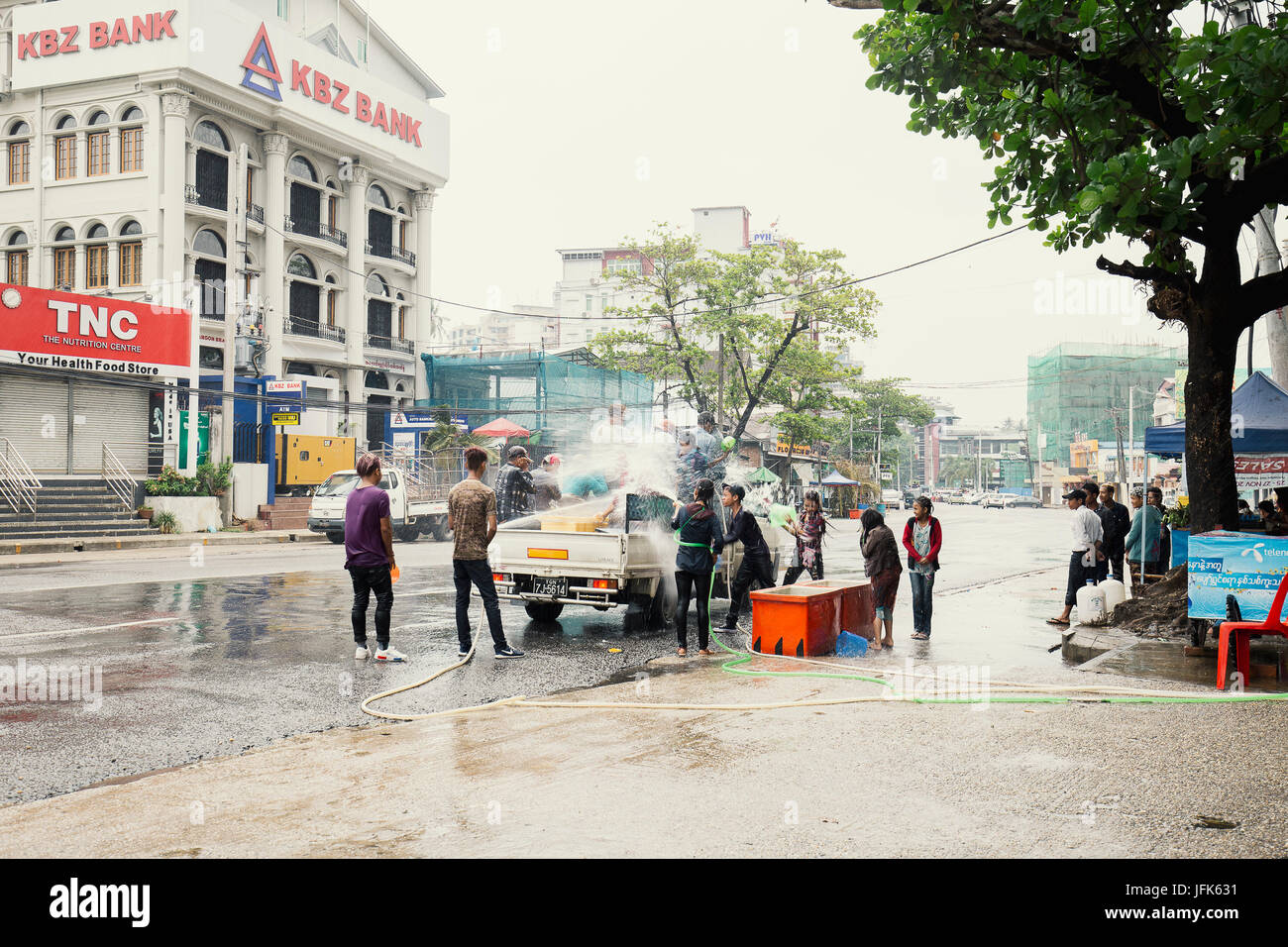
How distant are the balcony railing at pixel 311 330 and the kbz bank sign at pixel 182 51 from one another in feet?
25.8

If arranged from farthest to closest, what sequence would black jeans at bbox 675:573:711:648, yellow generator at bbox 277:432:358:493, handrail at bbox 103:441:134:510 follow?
yellow generator at bbox 277:432:358:493 < handrail at bbox 103:441:134:510 < black jeans at bbox 675:573:711:648

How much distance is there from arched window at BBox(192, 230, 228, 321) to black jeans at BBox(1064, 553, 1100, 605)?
31360 millimetres

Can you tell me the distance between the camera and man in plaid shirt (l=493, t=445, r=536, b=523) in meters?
12.7

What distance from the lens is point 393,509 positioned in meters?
28.5

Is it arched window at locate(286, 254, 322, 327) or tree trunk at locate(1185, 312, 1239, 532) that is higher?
arched window at locate(286, 254, 322, 327)

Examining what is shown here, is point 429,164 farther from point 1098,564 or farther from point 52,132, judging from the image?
point 1098,564

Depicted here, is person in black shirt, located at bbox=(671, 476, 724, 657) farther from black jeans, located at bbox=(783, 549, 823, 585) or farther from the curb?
the curb

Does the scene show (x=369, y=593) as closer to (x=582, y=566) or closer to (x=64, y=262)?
(x=582, y=566)

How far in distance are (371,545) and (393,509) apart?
65.7 ft

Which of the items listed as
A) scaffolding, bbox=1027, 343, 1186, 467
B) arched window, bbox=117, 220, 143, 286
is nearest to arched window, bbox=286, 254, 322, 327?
arched window, bbox=117, 220, 143, 286

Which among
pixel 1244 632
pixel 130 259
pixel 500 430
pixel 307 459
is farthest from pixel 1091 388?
pixel 1244 632

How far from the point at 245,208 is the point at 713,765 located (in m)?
37.1

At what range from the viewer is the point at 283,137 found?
125ft
